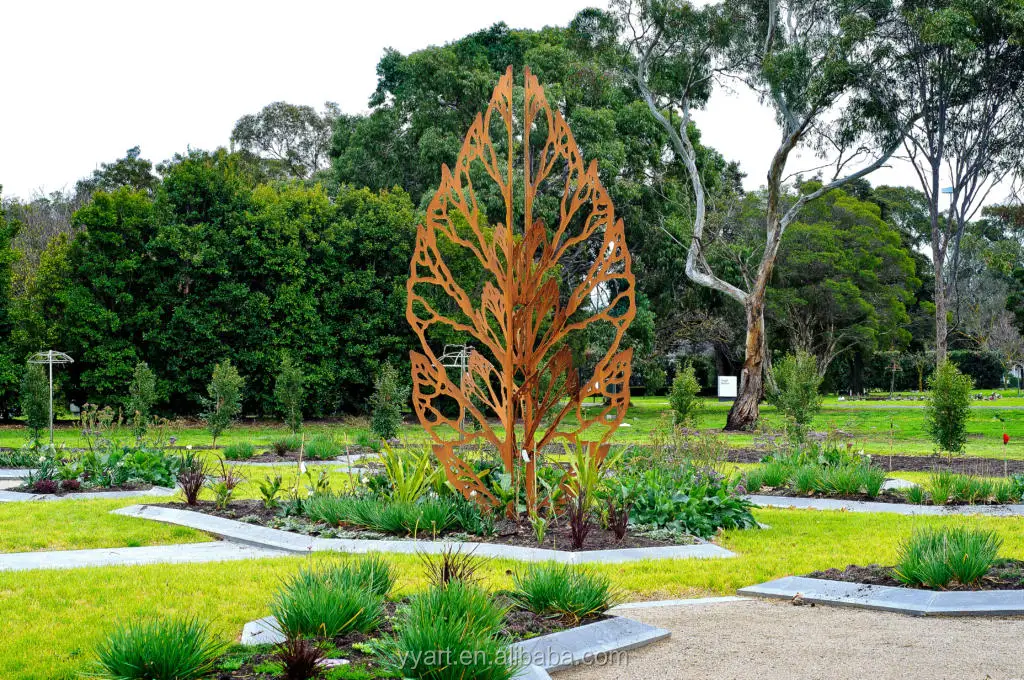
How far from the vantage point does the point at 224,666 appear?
396 centimetres

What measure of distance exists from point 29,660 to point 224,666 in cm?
130

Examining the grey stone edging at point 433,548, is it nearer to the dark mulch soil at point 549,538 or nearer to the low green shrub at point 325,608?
the dark mulch soil at point 549,538

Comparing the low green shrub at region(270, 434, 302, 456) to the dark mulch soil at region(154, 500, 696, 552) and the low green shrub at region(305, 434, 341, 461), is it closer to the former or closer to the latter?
the low green shrub at region(305, 434, 341, 461)

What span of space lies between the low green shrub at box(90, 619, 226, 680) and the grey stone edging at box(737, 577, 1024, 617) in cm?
362

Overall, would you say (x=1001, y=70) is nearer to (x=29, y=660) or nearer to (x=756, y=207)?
(x=756, y=207)

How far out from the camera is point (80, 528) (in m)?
8.33

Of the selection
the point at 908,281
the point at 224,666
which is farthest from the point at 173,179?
the point at 908,281

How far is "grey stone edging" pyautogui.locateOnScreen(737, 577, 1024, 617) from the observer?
5.30m

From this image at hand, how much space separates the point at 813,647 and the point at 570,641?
51.3 inches

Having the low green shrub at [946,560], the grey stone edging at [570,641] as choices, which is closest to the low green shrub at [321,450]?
the grey stone edging at [570,641]

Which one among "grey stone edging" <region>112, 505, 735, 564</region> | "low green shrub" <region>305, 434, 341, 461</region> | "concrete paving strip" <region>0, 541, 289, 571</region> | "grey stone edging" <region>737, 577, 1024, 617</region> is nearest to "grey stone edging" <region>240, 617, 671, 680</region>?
"grey stone edging" <region>737, 577, 1024, 617</region>

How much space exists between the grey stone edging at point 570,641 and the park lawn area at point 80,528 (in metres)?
3.53

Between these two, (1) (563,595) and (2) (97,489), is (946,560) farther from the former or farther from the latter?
(2) (97,489)

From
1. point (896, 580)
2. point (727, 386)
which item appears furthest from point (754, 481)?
point (727, 386)
